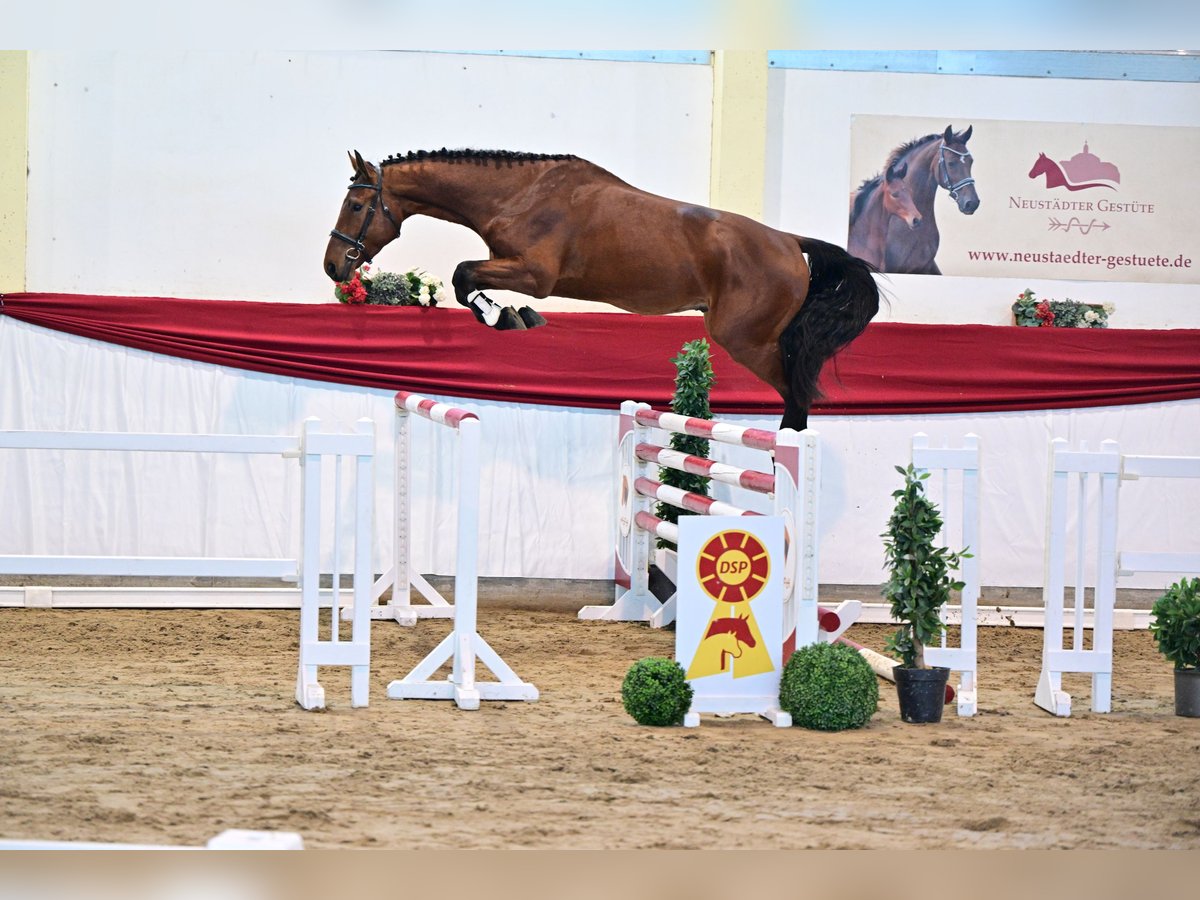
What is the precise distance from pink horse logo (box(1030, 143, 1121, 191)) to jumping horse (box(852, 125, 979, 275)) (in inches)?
16.4

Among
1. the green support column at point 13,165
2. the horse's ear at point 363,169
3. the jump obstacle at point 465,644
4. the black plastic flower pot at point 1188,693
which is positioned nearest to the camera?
the jump obstacle at point 465,644

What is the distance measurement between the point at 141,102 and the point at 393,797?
16.0 ft

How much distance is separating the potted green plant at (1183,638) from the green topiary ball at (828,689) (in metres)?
1.04

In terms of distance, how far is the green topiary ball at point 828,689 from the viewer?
3387mm

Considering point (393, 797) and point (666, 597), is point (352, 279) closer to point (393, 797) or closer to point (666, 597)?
point (666, 597)

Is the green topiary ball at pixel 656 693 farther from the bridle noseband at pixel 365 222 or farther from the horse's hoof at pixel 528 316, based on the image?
the bridle noseband at pixel 365 222

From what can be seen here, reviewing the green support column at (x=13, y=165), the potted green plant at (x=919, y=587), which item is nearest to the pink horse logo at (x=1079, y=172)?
the potted green plant at (x=919, y=587)

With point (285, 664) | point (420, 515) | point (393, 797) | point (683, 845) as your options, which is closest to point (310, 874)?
point (683, 845)

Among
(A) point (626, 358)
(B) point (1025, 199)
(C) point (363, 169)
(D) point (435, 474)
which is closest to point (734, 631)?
(D) point (435, 474)

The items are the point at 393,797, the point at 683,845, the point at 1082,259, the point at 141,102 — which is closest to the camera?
the point at 683,845

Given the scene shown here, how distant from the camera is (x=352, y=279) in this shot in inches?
226

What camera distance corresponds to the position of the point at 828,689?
11.1ft

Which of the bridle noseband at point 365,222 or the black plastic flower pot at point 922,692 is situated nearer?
the black plastic flower pot at point 922,692

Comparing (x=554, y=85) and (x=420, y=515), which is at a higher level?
(x=554, y=85)
